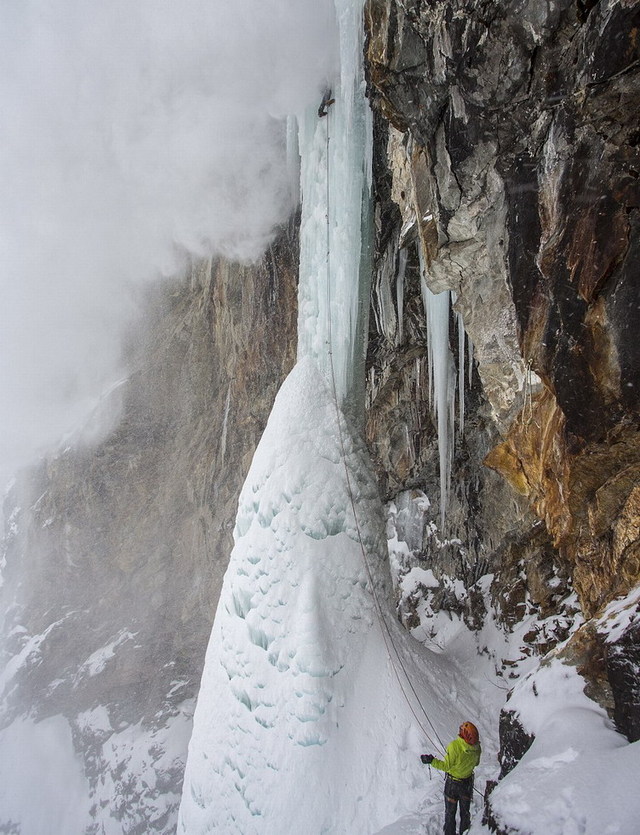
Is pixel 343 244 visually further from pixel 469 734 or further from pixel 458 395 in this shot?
pixel 469 734

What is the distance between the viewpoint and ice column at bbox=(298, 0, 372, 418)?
23.8ft

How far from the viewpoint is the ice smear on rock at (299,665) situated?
17.5 feet

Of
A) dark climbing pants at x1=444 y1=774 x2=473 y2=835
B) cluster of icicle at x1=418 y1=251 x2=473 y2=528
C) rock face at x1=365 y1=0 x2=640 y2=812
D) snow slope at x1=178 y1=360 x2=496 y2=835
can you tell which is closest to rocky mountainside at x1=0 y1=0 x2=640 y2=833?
rock face at x1=365 y1=0 x2=640 y2=812

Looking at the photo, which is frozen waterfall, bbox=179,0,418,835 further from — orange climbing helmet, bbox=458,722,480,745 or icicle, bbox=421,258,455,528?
orange climbing helmet, bbox=458,722,480,745

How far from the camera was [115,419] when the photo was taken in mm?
23109

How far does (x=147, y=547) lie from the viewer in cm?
2225

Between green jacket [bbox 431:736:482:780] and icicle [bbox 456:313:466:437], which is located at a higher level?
icicle [bbox 456:313:466:437]

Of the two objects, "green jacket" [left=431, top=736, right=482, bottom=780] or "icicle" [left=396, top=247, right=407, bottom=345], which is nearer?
"green jacket" [left=431, top=736, right=482, bottom=780]

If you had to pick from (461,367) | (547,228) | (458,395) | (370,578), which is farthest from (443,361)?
(547,228)

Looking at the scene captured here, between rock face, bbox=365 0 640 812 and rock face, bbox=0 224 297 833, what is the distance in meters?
9.35

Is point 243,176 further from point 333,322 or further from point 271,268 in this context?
point 333,322

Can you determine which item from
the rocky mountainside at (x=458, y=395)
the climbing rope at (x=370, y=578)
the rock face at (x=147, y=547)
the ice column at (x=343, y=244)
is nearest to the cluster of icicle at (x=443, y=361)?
the rocky mountainside at (x=458, y=395)

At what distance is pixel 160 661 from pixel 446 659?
16539mm

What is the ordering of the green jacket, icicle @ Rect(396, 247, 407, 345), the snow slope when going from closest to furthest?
1. the green jacket
2. the snow slope
3. icicle @ Rect(396, 247, 407, 345)
